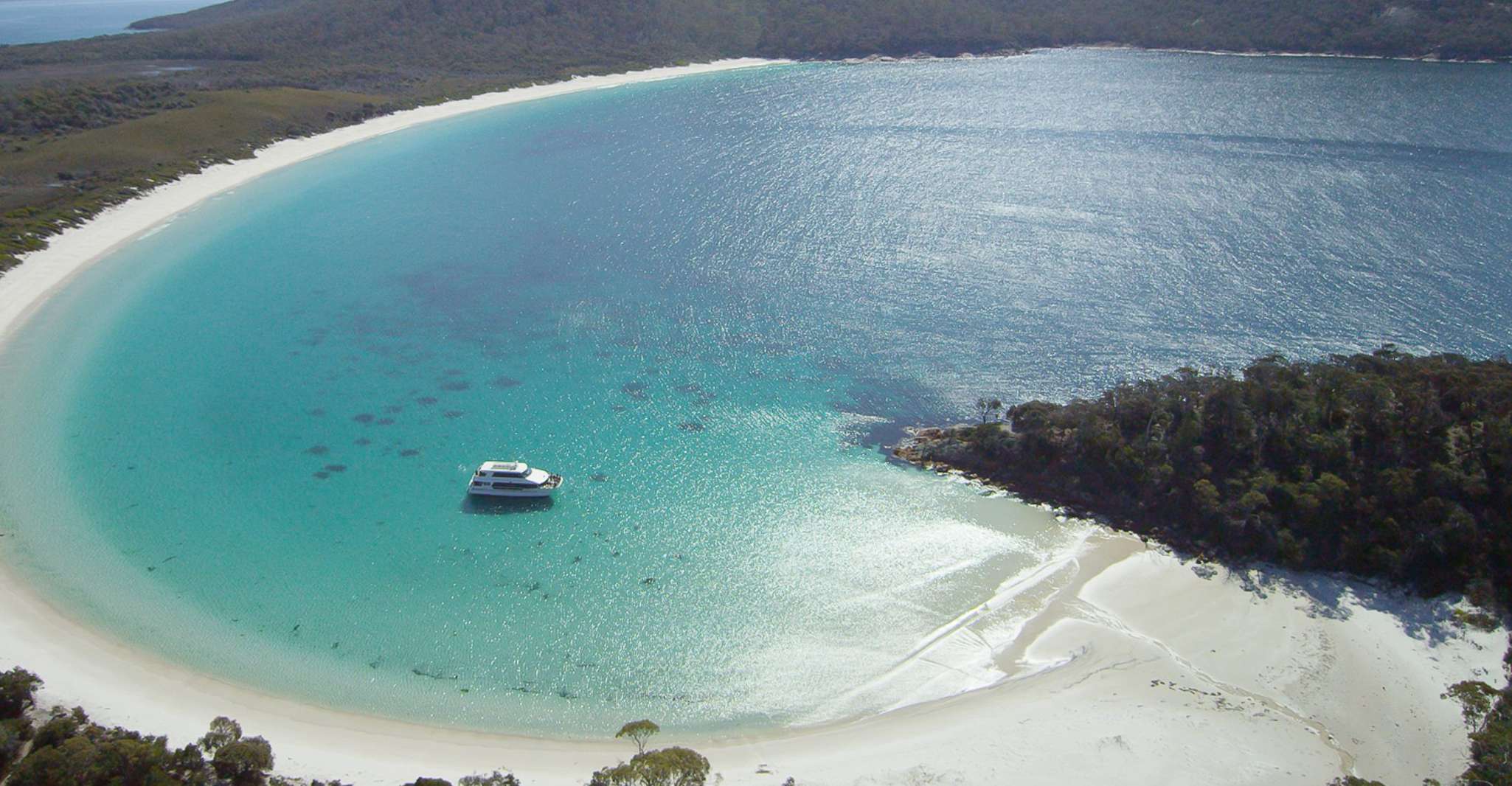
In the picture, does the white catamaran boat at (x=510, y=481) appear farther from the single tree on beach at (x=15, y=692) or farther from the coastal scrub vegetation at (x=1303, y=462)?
the coastal scrub vegetation at (x=1303, y=462)

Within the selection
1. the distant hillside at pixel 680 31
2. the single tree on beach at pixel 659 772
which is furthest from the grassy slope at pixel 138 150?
the single tree on beach at pixel 659 772

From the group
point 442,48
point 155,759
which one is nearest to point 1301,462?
point 155,759

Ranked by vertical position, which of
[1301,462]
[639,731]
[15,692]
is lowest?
[639,731]

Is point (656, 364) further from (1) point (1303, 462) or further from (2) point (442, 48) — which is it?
(2) point (442, 48)

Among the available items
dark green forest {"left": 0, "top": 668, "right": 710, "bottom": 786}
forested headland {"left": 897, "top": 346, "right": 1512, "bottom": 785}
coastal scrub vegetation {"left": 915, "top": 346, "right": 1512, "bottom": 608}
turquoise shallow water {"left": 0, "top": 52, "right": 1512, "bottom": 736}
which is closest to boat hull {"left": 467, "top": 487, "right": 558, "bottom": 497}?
turquoise shallow water {"left": 0, "top": 52, "right": 1512, "bottom": 736}

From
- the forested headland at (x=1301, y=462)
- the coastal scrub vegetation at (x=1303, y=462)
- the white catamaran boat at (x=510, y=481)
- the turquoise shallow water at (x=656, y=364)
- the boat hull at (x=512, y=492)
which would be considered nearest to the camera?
the turquoise shallow water at (x=656, y=364)

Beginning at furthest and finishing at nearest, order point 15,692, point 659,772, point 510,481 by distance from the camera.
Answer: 1. point 510,481
2. point 15,692
3. point 659,772

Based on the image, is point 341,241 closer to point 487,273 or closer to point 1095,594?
point 487,273
